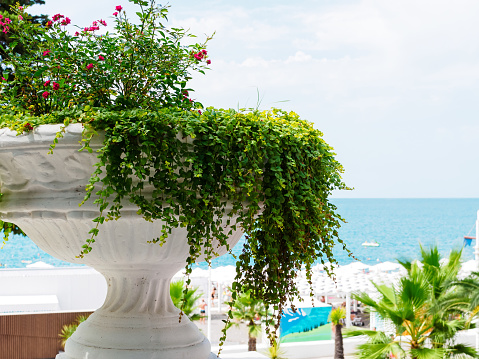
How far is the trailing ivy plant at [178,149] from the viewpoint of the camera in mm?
1775

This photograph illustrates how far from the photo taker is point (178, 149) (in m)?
1.81

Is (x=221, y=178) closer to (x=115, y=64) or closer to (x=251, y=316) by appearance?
(x=115, y=64)

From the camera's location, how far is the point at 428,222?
87.0 metres

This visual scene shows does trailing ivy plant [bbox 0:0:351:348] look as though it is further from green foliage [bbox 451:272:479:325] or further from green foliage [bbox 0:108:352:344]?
green foliage [bbox 451:272:479:325]

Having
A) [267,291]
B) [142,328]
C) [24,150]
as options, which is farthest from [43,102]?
[267,291]

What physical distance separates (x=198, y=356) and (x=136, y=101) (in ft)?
3.34

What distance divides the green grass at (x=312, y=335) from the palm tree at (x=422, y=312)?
20.4 feet

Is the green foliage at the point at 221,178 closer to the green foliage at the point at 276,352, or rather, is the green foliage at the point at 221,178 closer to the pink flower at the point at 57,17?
the pink flower at the point at 57,17

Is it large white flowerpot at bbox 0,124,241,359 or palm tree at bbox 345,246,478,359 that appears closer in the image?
large white flowerpot at bbox 0,124,241,359

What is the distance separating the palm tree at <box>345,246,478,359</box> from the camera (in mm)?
6574

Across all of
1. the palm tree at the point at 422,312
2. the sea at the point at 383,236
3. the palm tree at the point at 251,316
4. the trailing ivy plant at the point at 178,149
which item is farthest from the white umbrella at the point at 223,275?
the sea at the point at 383,236

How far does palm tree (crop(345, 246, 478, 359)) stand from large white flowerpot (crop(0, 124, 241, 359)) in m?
4.80

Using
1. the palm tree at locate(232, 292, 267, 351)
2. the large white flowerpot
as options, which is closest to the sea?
the palm tree at locate(232, 292, 267, 351)

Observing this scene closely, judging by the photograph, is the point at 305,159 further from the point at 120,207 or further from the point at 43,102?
the point at 43,102
